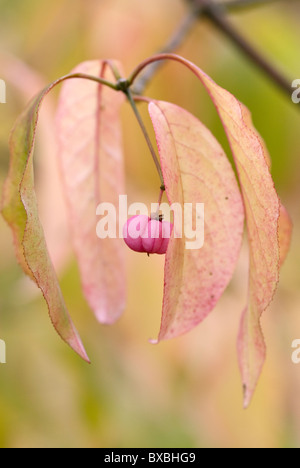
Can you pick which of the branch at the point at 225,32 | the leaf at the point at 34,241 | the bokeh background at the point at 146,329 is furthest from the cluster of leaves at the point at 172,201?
the bokeh background at the point at 146,329

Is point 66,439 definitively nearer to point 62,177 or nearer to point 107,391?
point 107,391

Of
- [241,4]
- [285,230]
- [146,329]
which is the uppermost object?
[241,4]

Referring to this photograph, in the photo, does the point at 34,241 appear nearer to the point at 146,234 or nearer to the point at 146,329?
the point at 146,234

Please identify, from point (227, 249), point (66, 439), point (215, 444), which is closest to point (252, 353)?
point (227, 249)

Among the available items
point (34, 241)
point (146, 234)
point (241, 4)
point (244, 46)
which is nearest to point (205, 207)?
point (146, 234)

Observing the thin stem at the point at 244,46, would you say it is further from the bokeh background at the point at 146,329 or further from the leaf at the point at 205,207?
the leaf at the point at 205,207

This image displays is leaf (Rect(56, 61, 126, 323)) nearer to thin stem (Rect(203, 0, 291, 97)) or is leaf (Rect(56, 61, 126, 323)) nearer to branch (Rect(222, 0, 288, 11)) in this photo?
thin stem (Rect(203, 0, 291, 97))
